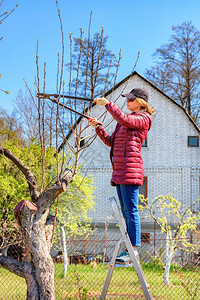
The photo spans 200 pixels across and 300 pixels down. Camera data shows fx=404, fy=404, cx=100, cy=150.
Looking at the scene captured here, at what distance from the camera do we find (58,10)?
4.30m

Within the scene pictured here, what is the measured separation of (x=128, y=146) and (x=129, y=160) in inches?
5.7

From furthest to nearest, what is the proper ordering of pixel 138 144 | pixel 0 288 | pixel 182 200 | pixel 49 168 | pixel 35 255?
pixel 182 200 → pixel 49 168 → pixel 0 288 → pixel 35 255 → pixel 138 144

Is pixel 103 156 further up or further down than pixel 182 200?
further up

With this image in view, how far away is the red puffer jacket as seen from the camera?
3.81 metres

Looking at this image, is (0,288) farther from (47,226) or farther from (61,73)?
(61,73)

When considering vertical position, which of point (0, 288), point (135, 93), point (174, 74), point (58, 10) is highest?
point (174, 74)

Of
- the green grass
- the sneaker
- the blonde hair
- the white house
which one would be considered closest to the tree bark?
the sneaker

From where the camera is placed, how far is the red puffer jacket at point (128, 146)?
3.81 m

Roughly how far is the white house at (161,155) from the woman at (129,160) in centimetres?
1220

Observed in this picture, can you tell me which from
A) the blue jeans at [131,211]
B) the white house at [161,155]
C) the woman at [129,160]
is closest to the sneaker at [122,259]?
the woman at [129,160]

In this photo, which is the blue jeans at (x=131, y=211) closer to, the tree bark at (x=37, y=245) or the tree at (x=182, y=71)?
the tree bark at (x=37, y=245)

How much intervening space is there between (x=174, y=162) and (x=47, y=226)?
490 inches

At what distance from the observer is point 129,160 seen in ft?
12.7

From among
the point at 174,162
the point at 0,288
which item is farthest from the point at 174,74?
the point at 0,288
